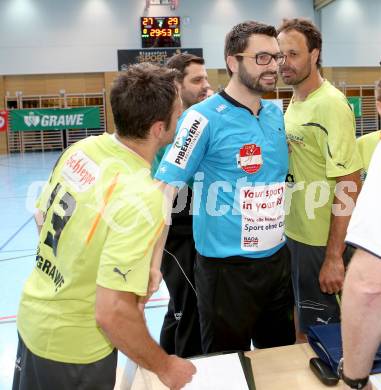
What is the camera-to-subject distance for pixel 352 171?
7.11 ft

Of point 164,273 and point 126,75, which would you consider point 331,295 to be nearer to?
point 164,273

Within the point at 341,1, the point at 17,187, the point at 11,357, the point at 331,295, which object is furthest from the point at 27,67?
the point at 331,295

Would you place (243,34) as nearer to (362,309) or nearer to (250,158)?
(250,158)

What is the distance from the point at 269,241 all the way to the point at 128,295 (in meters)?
0.97

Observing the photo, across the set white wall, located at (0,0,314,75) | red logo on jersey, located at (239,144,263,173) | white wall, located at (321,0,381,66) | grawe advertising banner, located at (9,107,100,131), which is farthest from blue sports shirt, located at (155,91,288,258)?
white wall, located at (321,0,381,66)

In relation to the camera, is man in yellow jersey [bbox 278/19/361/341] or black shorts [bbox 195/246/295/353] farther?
man in yellow jersey [bbox 278/19/361/341]

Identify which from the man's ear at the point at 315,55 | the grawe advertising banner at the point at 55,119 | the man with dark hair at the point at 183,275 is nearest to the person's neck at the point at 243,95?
the man's ear at the point at 315,55

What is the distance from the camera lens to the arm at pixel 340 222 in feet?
7.20

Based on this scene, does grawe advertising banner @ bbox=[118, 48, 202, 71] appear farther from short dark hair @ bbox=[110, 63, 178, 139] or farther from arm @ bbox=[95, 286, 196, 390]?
arm @ bbox=[95, 286, 196, 390]

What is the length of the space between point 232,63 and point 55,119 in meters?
14.9

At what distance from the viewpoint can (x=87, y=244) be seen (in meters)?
1.34

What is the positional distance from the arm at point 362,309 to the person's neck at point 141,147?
29.2 inches

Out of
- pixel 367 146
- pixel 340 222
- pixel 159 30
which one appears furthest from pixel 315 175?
pixel 159 30

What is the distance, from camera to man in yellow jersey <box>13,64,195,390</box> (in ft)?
4.02
